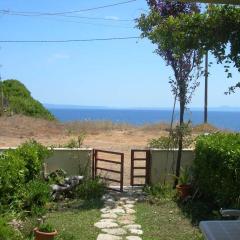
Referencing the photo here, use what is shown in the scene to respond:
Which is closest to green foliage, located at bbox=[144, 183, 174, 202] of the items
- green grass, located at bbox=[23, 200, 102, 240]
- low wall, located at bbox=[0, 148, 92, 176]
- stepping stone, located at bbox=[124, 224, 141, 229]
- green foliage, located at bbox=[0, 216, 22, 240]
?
green grass, located at bbox=[23, 200, 102, 240]

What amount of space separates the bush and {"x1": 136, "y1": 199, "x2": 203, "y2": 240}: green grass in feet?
2.07

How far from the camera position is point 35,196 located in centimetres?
788

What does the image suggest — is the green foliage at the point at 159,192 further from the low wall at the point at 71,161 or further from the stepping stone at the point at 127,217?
the low wall at the point at 71,161

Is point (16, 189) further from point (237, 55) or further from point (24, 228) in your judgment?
point (237, 55)

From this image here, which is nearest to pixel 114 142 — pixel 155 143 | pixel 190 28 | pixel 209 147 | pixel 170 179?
pixel 155 143

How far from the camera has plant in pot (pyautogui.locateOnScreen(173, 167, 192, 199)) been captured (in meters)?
9.33

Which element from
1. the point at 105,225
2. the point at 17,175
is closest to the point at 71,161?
the point at 17,175

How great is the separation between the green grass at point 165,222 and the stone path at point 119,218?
134 millimetres

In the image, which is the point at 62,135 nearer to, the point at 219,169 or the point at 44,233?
the point at 219,169

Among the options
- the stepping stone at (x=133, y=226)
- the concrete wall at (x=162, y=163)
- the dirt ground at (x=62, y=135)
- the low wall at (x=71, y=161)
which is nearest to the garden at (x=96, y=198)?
the stepping stone at (x=133, y=226)

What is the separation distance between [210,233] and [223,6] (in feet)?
7.78

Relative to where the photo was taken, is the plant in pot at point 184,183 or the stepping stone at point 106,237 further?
the plant in pot at point 184,183

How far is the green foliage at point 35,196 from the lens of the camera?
7742mm

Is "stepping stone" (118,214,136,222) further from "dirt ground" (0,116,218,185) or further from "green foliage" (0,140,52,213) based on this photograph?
"dirt ground" (0,116,218,185)
